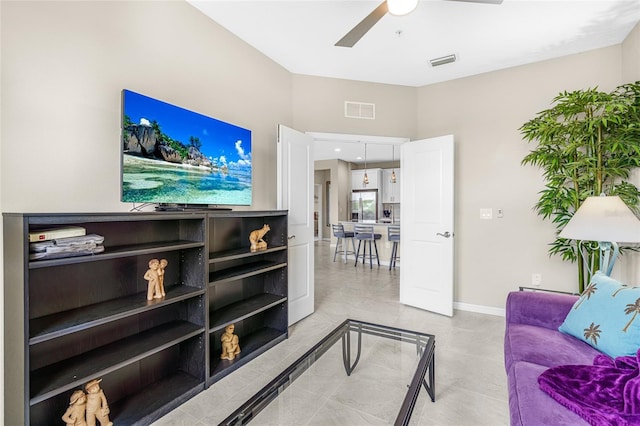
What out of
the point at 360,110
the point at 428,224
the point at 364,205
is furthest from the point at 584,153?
the point at 364,205

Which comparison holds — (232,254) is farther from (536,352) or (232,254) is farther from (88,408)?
(536,352)

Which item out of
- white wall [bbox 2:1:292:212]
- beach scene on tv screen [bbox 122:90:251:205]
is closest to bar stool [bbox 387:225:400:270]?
beach scene on tv screen [bbox 122:90:251:205]

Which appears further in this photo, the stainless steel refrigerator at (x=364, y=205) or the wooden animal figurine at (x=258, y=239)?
the stainless steel refrigerator at (x=364, y=205)

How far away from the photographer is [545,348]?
1631 mm

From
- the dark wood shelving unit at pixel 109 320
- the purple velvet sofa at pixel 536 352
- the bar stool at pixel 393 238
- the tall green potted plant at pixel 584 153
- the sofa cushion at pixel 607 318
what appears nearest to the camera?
the purple velvet sofa at pixel 536 352

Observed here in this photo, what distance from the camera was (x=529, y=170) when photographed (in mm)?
3295

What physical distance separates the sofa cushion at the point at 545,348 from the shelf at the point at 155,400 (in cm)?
197

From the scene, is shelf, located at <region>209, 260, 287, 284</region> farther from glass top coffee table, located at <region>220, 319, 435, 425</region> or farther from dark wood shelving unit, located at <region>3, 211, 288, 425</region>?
glass top coffee table, located at <region>220, 319, 435, 425</region>

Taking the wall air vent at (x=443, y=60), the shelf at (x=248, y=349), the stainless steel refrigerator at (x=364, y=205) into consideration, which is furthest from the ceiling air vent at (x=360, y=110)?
the stainless steel refrigerator at (x=364, y=205)

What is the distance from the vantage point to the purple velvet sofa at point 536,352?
3.88ft

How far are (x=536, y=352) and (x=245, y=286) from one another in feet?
7.20

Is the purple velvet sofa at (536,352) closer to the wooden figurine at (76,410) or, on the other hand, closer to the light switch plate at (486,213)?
the light switch plate at (486,213)

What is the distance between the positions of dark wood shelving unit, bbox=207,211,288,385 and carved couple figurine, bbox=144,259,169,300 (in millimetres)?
336

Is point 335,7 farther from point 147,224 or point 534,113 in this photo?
point 534,113
